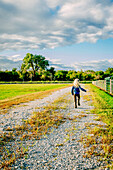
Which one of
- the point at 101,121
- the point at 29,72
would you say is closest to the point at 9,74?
the point at 29,72

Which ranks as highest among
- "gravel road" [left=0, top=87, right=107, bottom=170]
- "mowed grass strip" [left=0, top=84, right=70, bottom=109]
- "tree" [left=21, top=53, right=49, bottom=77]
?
"tree" [left=21, top=53, right=49, bottom=77]

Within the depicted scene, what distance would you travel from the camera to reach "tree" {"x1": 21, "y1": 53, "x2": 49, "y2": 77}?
99.8 m

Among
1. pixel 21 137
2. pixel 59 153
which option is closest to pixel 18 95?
pixel 21 137

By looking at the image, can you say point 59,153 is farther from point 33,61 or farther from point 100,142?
point 33,61

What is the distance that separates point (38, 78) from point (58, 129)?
10172 centimetres

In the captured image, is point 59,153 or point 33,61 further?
point 33,61

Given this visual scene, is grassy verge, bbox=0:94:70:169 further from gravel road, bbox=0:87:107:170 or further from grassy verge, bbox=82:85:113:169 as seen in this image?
grassy verge, bbox=82:85:113:169

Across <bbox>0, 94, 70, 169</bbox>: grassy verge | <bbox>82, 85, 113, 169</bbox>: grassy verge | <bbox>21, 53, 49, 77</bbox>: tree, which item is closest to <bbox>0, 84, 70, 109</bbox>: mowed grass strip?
<bbox>0, 94, 70, 169</bbox>: grassy verge

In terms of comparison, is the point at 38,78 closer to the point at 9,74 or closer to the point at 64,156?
the point at 9,74

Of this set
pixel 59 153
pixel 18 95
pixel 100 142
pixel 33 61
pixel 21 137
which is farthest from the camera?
pixel 33 61

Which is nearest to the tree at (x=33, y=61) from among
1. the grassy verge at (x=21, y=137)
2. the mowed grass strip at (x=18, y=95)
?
the mowed grass strip at (x=18, y=95)

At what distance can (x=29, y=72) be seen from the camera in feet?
334

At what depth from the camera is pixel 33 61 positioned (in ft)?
328

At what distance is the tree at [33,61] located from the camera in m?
99.8
